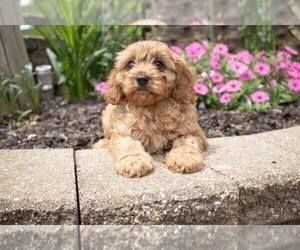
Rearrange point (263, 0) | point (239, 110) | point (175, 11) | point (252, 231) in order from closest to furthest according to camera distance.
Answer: point (252, 231) → point (175, 11) → point (263, 0) → point (239, 110)

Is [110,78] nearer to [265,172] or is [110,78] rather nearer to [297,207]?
[265,172]

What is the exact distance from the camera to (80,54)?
5.31 metres

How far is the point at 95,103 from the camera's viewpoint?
5.43m

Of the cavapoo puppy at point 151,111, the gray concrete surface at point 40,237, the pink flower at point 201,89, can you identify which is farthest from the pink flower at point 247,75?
the gray concrete surface at point 40,237

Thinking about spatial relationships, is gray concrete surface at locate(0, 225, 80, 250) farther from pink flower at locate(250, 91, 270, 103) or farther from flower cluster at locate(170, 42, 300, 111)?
pink flower at locate(250, 91, 270, 103)

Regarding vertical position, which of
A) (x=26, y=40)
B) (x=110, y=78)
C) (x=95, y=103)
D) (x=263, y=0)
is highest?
(x=263, y=0)

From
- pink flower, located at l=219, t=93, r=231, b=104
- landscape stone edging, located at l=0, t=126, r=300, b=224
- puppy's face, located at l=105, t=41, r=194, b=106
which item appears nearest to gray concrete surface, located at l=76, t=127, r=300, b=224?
landscape stone edging, located at l=0, t=126, r=300, b=224

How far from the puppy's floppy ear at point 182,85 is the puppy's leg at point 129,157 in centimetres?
43

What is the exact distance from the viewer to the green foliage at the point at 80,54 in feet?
17.3

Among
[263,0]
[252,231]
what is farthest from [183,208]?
[263,0]

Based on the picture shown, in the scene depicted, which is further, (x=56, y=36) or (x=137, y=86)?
(x=56, y=36)

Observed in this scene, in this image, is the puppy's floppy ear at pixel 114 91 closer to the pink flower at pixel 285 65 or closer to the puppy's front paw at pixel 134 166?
the puppy's front paw at pixel 134 166

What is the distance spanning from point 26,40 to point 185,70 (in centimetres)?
313

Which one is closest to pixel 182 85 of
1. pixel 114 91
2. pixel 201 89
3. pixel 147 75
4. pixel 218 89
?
pixel 147 75
